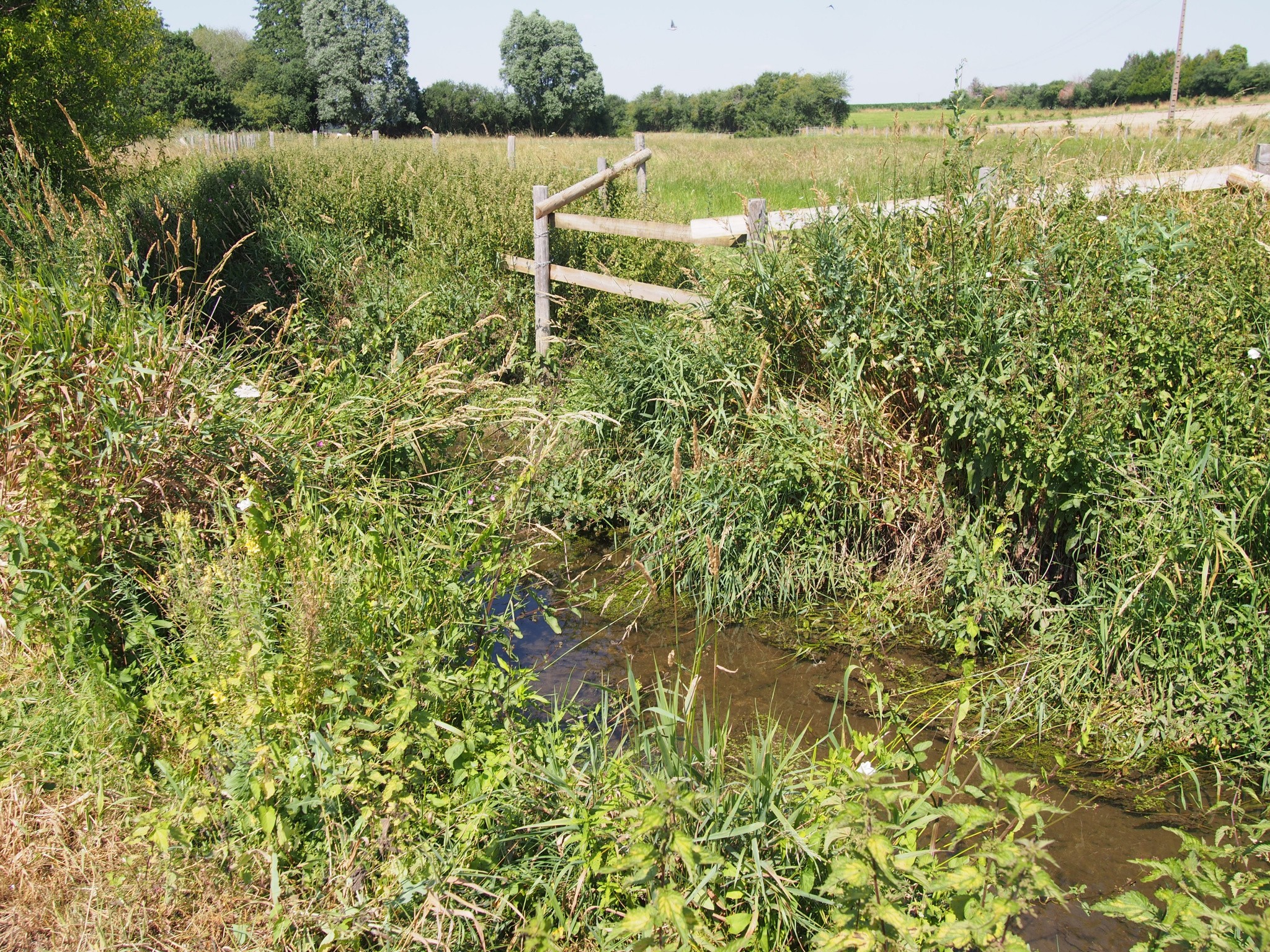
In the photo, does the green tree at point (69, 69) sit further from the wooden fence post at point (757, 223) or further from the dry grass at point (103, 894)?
the dry grass at point (103, 894)

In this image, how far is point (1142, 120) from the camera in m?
8.00

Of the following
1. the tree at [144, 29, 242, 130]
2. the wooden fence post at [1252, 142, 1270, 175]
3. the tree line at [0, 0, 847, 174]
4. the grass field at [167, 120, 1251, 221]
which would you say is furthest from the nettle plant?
the tree at [144, 29, 242, 130]

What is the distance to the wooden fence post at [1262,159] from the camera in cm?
662

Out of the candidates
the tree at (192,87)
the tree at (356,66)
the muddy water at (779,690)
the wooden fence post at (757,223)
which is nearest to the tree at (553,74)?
the tree at (356,66)

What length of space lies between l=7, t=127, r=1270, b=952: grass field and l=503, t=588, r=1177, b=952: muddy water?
17 centimetres

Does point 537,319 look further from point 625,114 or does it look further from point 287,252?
point 625,114

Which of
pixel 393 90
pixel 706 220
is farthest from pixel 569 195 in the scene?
pixel 393 90

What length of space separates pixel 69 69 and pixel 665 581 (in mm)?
8603

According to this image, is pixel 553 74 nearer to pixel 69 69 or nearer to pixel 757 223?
pixel 69 69

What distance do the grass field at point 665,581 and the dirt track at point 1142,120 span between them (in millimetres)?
565

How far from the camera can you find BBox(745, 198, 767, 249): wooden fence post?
17.3 feet

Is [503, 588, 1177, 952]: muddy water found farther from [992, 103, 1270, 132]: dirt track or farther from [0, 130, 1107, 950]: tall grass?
[992, 103, 1270, 132]: dirt track

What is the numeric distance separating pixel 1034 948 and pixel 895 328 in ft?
9.06

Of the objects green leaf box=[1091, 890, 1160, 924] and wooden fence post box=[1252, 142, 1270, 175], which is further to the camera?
wooden fence post box=[1252, 142, 1270, 175]
